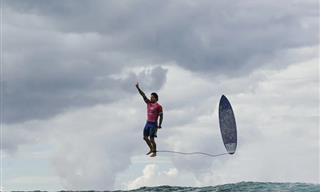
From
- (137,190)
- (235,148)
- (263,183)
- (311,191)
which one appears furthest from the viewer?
(235,148)

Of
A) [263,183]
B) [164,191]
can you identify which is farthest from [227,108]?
[164,191]

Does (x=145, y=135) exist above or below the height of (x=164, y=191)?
above

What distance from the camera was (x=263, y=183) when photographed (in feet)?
114

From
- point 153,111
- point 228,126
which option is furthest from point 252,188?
point 228,126

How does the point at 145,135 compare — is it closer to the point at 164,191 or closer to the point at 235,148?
the point at 164,191

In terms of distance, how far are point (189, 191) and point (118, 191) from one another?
3871mm

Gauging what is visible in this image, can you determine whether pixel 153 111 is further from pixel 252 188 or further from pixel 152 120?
pixel 252 188

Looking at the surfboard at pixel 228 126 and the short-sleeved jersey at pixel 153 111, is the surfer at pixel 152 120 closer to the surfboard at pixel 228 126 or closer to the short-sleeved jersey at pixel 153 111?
the short-sleeved jersey at pixel 153 111

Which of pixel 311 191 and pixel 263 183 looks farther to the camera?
pixel 263 183

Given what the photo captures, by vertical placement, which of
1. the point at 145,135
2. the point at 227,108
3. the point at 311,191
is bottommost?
the point at 311,191

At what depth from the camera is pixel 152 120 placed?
103 ft

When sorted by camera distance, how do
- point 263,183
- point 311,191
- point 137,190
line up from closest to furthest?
point 311,191 < point 137,190 < point 263,183

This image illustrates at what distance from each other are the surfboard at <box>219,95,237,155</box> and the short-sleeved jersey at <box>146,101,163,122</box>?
9.57m

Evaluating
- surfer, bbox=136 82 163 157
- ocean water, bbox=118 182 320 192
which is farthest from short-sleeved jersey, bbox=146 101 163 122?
ocean water, bbox=118 182 320 192
